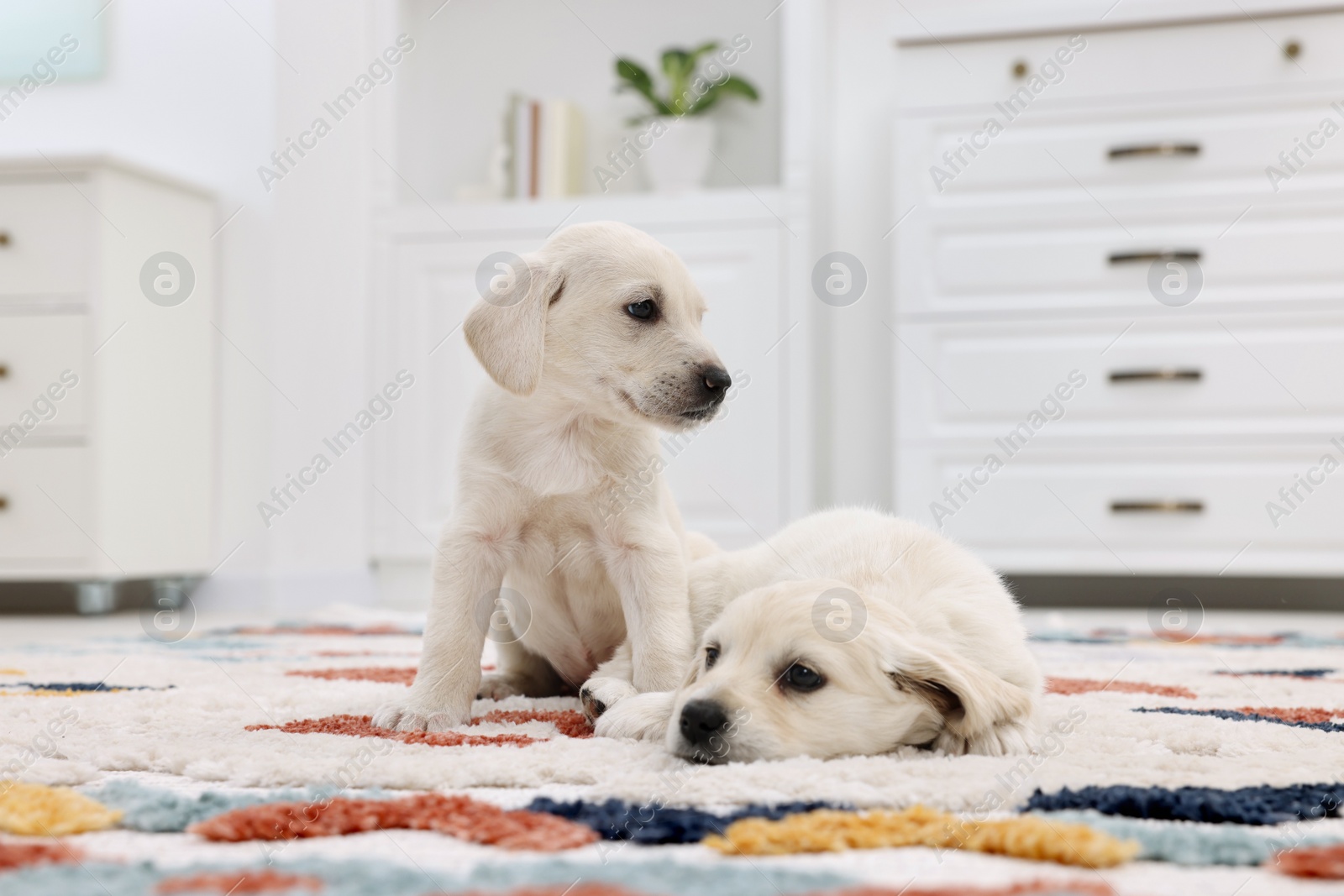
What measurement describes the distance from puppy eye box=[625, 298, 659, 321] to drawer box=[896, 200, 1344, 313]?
2278 millimetres

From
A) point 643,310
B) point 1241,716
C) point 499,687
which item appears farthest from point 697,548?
point 1241,716

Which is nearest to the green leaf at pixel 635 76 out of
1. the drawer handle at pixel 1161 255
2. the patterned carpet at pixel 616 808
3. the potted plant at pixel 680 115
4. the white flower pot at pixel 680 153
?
the potted plant at pixel 680 115

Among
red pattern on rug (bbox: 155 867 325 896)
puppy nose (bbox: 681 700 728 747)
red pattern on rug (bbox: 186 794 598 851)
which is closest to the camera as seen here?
red pattern on rug (bbox: 155 867 325 896)

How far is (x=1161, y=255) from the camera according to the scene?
3.51 m

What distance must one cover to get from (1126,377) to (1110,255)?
0.39 meters

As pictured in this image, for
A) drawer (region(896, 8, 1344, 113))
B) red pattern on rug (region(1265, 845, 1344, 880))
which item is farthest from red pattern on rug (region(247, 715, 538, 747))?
drawer (region(896, 8, 1344, 113))

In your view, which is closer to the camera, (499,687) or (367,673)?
(499,687)

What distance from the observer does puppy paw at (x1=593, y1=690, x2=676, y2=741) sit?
1.30 metres

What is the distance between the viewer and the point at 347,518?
13.2ft

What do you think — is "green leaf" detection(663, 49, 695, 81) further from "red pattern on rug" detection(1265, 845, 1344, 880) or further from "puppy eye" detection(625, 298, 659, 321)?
"red pattern on rug" detection(1265, 845, 1344, 880)

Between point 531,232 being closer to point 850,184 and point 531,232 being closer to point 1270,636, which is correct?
point 850,184

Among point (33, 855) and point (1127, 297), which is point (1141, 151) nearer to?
point (1127, 297)

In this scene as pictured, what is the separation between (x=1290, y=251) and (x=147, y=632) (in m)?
3.49

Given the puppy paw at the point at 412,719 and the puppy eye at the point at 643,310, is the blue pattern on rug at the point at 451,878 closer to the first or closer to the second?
the puppy paw at the point at 412,719
